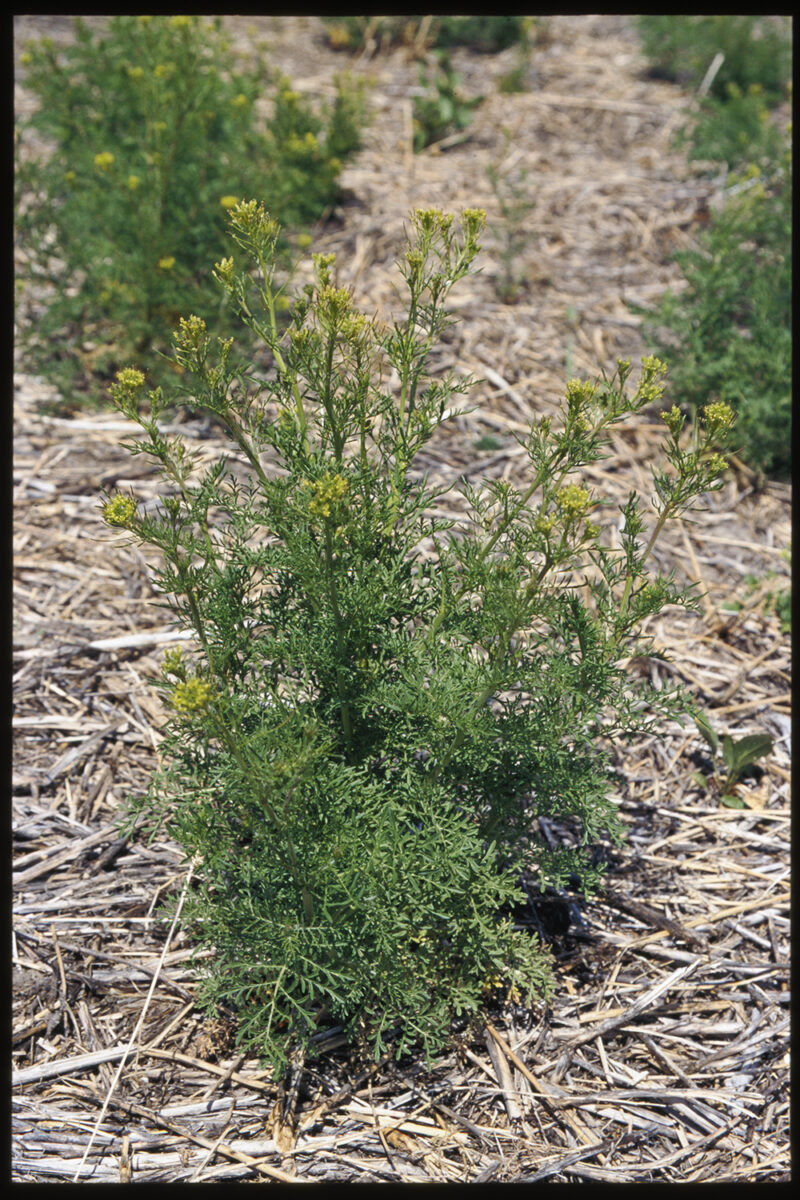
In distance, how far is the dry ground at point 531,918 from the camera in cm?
253

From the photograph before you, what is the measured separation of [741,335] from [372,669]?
10.4 feet

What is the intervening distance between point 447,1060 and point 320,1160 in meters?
0.40

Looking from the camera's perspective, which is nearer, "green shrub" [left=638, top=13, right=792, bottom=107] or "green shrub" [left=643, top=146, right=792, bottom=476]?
"green shrub" [left=643, top=146, right=792, bottom=476]

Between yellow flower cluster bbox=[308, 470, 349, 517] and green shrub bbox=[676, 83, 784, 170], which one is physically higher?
green shrub bbox=[676, 83, 784, 170]

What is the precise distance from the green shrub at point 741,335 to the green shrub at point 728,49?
2332 mm

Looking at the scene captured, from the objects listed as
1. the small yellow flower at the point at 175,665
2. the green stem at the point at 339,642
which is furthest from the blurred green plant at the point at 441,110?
the small yellow flower at the point at 175,665

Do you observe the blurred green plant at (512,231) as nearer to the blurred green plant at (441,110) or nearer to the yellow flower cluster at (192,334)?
the blurred green plant at (441,110)

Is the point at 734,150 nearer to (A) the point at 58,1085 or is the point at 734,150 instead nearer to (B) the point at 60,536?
(B) the point at 60,536

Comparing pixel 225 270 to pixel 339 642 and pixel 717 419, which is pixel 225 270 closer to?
pixel 339 642

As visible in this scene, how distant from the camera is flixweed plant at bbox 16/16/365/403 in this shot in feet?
14.6

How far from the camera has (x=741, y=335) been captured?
474 cm

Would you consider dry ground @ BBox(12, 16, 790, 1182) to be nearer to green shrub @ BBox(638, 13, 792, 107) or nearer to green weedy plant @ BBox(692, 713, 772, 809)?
green weedy plant @ BBox(692, 713, 772, 809)

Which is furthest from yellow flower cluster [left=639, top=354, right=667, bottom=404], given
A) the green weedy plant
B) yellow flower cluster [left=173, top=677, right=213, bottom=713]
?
the green weedy plant

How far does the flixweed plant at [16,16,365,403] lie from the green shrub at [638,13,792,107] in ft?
9.85
